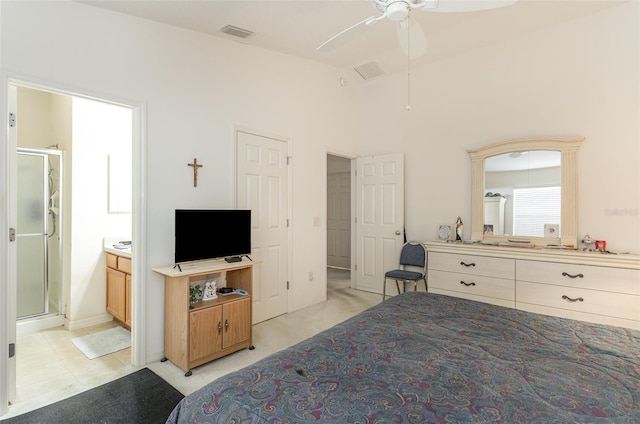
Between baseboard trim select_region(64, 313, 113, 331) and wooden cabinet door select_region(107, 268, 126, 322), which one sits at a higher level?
wooden cabinet door select_region(107, 268, 126, 322)

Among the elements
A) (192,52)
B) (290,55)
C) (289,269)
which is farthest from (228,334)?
(290,55)

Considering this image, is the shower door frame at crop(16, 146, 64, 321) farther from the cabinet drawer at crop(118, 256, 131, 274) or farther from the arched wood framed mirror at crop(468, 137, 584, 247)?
the arched wood framed mirror at crop(468, 137, 584, 247)

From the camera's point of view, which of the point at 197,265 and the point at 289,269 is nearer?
the point at 197,265

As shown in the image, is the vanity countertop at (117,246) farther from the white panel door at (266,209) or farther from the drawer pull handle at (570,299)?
the drawer pull handle at (570,299)

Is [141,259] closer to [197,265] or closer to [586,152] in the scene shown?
[197,265]

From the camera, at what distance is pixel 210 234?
9.53ft

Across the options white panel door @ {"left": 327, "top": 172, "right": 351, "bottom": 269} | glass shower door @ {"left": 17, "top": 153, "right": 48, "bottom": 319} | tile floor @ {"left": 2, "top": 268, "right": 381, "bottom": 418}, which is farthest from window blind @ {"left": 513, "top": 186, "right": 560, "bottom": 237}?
glass shower door @ {"left": 17, "top": 153, "right": 48, "bottom": 319}

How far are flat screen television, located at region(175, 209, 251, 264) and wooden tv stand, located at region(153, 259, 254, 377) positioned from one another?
0.39 ft

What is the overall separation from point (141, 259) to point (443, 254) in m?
3.27

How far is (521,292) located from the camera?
11.2 feet

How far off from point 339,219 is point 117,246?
14.6 ft

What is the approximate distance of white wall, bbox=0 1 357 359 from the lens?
2289 mm

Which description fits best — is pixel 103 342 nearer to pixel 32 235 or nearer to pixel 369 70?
pixel 32 235

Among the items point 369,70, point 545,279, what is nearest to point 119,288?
point 369,70
